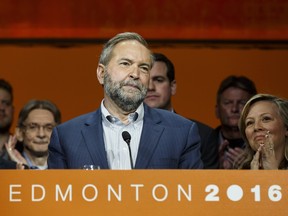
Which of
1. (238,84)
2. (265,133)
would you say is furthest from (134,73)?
(238,84)

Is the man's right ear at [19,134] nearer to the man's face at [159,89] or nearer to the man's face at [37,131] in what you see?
the man's face at [37,131]

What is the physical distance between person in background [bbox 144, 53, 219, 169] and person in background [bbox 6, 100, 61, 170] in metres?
0.61

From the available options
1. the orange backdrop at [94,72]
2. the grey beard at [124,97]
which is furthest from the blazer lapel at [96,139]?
the orange backdrop at [94,72]

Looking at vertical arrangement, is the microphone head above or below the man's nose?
below

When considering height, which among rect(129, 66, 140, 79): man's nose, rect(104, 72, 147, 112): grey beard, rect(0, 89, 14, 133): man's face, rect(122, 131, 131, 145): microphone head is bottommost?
rect(122, 131, 131, 145): microphone head

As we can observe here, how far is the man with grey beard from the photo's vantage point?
12.0 feet

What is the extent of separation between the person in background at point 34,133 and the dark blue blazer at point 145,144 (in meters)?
1.39

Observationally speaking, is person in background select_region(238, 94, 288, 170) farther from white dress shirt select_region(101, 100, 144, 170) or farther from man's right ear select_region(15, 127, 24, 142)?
man's right ear select_region(15, 127, 24, 142)

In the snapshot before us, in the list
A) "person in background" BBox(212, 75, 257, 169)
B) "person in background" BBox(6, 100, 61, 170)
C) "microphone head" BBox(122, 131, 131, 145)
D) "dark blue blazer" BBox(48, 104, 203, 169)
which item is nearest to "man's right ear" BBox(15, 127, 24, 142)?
"person in background" BBox(6, 100, 61, 170)

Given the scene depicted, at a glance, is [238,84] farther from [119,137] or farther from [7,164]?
[119,137]

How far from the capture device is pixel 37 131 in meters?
5.28

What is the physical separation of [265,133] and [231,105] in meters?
1.13

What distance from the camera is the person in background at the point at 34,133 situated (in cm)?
520

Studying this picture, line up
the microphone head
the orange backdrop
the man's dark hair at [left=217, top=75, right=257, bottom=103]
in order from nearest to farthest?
the microphone head
the man's dark hair at [left=217, top=75, right=257, bottom=103]
the orange backdrop
